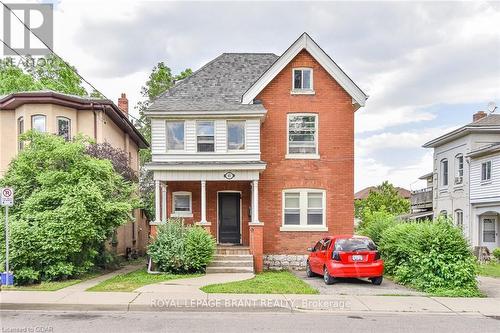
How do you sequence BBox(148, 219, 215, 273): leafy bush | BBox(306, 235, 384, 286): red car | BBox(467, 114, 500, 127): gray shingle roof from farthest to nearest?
BBox(467, 114, 500, 127): gray shingle roof → BBox(148, 219, 215, 273): leafy bush → BBox(306, 235, 384, 286): red car

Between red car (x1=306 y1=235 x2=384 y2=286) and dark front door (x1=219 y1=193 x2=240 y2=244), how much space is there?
6.19 m

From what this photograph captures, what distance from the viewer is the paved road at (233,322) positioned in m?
8.09

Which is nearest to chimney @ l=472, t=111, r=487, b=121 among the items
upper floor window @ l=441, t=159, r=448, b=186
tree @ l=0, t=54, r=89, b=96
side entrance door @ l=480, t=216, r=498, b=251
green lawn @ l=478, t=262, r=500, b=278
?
upper floor window @ l=441, t=159, r=448, b=186

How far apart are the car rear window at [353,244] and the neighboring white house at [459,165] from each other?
1372cm

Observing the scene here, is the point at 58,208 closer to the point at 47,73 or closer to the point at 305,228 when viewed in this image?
the point at 305,228

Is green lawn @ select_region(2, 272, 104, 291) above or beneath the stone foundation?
above

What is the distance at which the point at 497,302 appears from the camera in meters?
11.0

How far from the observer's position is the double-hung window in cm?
1909

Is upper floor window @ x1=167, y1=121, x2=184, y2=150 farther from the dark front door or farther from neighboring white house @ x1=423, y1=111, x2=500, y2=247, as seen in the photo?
neighboring white house @ x1=423, y1=111, x2=500, y2=247

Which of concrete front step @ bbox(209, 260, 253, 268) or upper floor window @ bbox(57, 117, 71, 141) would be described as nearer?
concrete front step @ bbox(209, 260, 253, 268)

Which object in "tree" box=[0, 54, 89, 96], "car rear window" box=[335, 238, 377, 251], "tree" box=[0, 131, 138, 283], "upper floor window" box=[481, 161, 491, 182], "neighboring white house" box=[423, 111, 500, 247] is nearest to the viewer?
"tree" box=[0, 131, 138, 283]

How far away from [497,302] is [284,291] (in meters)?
5.33

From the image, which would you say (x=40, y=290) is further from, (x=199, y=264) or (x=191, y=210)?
(x=191, y=210)

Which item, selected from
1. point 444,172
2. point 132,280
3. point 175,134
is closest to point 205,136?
point 175,134
